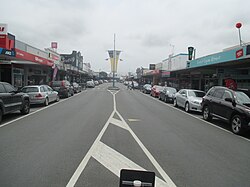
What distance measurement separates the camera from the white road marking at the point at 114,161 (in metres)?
4.56

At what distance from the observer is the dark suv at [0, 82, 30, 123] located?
949cm

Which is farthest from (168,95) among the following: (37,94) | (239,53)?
(37,94)

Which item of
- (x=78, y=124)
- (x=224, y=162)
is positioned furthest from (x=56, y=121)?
(x=224, y=162)

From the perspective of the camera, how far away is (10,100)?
33.3ft

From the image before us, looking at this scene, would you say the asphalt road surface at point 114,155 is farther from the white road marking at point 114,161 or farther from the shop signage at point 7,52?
the shop signage at point 7,52

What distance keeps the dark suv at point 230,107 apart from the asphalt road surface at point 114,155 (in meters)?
0.64

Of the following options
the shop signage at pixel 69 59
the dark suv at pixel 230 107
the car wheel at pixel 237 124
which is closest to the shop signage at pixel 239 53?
the dark suv at pixel 230 107

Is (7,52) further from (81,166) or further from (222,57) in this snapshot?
(222,57)

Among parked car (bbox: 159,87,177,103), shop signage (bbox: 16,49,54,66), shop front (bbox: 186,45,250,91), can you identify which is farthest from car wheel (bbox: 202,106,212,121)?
Answer: shop signage (bbox: 16,49,54,66)

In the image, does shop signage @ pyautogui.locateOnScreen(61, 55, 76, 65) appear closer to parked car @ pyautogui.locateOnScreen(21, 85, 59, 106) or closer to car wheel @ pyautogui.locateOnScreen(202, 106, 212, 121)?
parked car @ pyautogui.locateOnScreen(21, 85, 59, 106)

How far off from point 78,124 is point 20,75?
17.8 meters

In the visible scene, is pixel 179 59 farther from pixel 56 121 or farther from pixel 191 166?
pixel 191 166

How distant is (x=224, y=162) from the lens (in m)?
5.34

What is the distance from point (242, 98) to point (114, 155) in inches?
262
